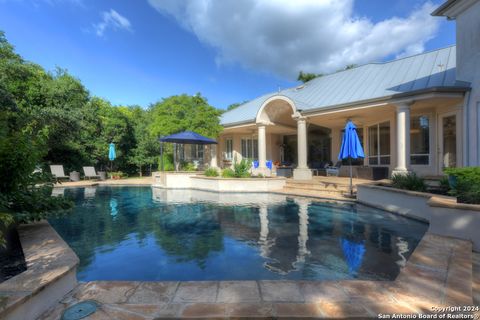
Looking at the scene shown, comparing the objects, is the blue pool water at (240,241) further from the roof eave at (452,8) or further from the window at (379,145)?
the roof eave at (452,8)

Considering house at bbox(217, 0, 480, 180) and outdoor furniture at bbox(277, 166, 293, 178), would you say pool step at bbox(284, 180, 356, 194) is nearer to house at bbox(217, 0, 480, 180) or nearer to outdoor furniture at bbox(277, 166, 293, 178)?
house at bbox(217, 0, 480, 180)

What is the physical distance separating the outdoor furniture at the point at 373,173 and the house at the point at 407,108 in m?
0.57

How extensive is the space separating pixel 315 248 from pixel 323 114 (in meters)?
9.32

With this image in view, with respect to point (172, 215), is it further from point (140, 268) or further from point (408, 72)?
point (408, 72)

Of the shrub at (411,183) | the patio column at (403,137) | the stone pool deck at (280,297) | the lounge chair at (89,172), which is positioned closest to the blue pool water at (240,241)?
the stone pool deck at (280,297)

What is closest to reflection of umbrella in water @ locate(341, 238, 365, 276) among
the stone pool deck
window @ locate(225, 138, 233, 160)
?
the stone pool deck

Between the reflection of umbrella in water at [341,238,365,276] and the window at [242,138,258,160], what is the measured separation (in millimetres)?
15122

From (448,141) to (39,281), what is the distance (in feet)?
44.3

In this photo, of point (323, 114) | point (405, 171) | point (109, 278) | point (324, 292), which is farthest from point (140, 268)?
point (323, 114)

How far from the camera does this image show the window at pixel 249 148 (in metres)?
20.3

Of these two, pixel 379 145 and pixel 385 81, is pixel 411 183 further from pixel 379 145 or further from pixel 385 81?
pixel 385 81

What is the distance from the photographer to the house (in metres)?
9.04

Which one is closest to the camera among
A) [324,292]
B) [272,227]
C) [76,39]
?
[324,292]

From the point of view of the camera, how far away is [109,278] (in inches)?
146
